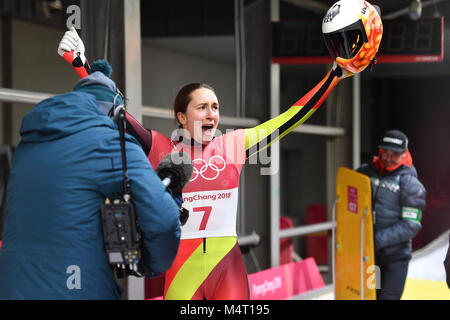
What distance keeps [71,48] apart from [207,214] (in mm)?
950

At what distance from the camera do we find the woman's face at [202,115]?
88.0 inches

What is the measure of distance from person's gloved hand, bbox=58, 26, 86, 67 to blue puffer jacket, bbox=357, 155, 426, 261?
8.98ft

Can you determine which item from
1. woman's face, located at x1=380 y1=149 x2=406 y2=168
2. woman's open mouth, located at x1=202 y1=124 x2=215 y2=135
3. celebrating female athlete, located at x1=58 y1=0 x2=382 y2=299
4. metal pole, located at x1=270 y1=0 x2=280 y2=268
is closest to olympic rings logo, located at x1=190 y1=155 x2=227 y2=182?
celebrating female athlete, located at x1=58 y1=0 x2=382 y2=299

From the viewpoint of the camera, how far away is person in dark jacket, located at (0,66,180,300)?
147 centimetres

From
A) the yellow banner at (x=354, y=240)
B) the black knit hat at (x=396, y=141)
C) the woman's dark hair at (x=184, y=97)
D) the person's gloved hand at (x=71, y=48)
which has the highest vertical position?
the person's gloved hand at (x=71, y=48)

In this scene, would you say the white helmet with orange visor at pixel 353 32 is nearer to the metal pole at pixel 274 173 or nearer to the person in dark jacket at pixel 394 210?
the person in dark jacket at pixel 394 210

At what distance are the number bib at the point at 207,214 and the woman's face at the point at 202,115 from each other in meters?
0.26

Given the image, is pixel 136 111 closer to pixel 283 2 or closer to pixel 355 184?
pixel 355 184

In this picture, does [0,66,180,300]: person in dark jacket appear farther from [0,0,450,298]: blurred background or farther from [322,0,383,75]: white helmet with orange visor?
[0,0,450,298]: blurred background

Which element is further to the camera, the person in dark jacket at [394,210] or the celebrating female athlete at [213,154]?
the person in dark jacket at [394,210]

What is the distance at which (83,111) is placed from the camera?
151 cm

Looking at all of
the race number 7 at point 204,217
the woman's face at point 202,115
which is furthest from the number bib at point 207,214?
the woman's face at point 202,115

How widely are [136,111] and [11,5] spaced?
292 cm
